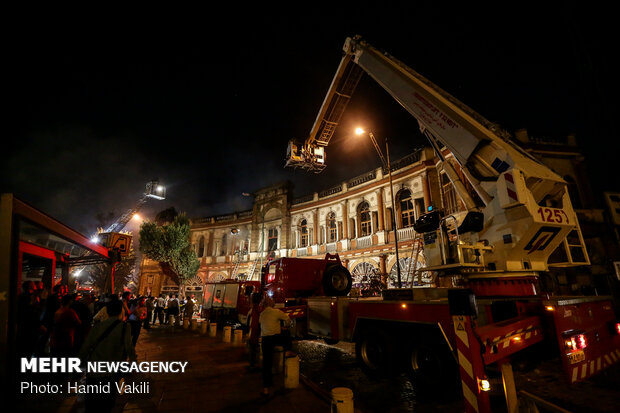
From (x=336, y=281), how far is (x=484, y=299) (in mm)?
6352

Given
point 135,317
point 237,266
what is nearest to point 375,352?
point 135,317

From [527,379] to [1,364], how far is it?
864 centimetres

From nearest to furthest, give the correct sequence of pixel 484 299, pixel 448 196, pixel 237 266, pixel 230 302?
pixel 484 299, pixel 230 302, pixel 448 196, pixel 237 266

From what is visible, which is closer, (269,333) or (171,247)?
(269,333)

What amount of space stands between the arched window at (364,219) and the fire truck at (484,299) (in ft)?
47.1

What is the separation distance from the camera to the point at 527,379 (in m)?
5.80

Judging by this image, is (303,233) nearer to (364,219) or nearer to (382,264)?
(364,219)

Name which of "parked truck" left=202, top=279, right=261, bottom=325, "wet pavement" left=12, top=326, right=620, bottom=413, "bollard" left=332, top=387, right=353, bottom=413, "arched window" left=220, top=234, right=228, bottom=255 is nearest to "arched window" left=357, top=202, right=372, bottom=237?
"parked truck" left=202, top=279, right=261, bottom=325

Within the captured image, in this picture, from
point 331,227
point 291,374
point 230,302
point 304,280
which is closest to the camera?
point 291,374

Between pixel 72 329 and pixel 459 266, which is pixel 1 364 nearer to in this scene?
pixel 72 329

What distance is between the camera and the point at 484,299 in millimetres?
4781

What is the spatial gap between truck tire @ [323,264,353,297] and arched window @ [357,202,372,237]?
A: 36.6 feet

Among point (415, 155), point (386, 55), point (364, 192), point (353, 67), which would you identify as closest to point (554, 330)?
point (386, 55)

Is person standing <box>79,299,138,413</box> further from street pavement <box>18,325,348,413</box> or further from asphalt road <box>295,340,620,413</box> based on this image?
asphalt road <box>295,340,620,413</box>
